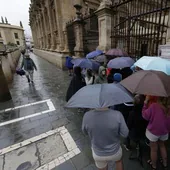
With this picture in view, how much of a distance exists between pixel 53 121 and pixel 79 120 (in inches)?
32.0

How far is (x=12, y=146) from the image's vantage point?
3045 millimetres

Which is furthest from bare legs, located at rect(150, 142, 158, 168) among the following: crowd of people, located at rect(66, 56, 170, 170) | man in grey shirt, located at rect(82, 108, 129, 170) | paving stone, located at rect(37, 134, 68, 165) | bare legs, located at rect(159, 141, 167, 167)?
paving stone, located at rect(37, 134, 68, 165)

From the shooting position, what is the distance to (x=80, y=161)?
8.25 ft

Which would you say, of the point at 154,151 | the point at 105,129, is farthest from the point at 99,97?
the point at 154,151

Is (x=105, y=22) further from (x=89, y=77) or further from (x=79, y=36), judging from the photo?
(x=89, y=77)

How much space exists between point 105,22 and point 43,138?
214 inches

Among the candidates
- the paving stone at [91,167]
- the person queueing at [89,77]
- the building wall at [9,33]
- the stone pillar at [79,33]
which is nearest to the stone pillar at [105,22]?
the stone pillar at [79,33]

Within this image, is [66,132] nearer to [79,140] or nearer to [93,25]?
[79,140]

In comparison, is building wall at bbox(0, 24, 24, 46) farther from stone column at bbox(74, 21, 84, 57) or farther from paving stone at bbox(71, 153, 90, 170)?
paving stone at bbox(71, 153, 90, 170)

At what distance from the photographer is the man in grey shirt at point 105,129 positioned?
1.52 meters

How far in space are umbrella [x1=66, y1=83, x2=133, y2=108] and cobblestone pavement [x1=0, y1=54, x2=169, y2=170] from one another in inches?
62.4

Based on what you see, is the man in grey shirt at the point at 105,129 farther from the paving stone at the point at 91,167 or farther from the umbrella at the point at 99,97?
the paving stone at the point at 91,167

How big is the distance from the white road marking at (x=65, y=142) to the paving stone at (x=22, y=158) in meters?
0.14

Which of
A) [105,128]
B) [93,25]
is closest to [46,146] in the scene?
[105,128]
